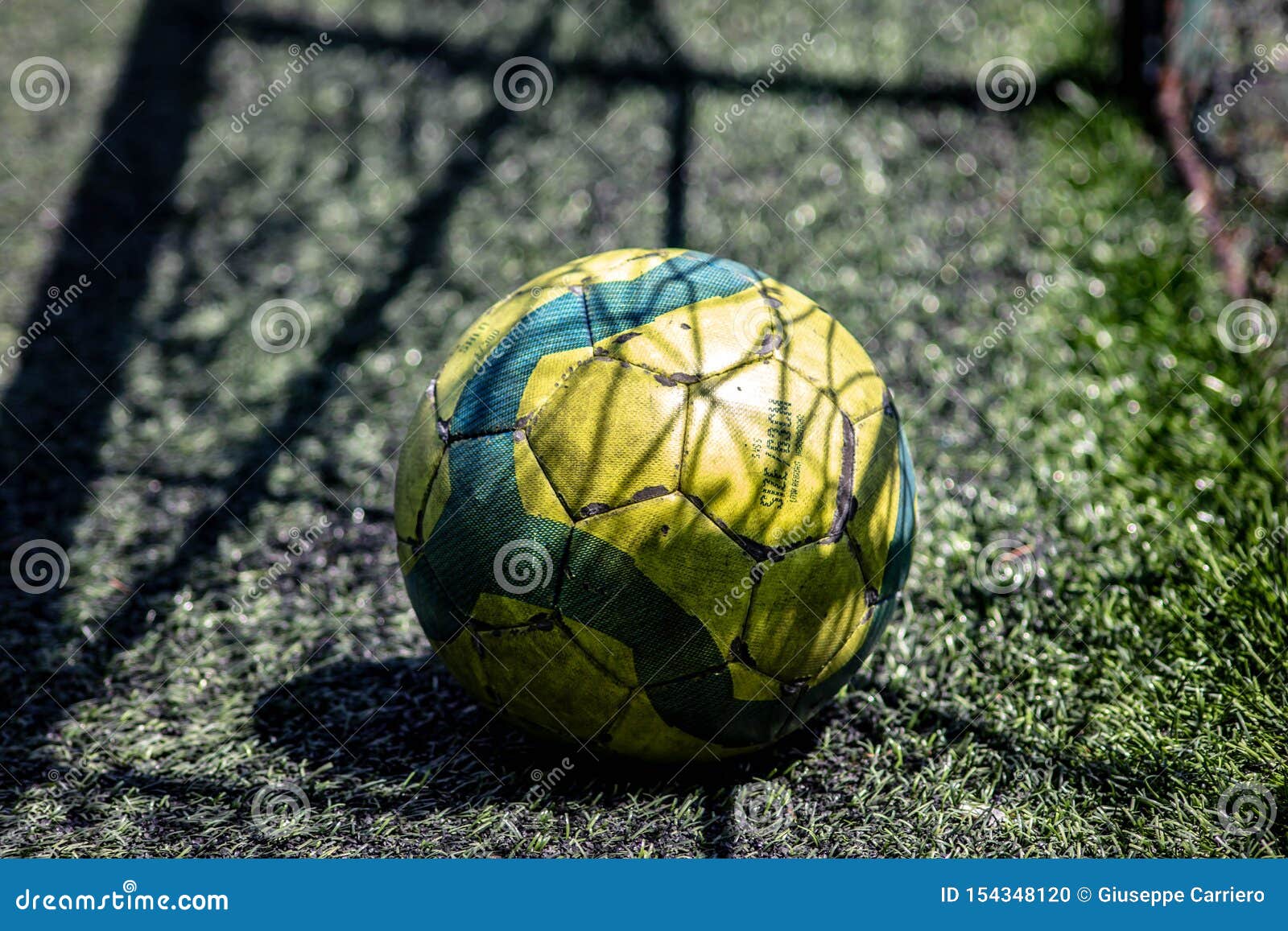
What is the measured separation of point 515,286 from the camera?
5258 mm

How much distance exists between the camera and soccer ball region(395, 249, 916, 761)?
8.95 feet

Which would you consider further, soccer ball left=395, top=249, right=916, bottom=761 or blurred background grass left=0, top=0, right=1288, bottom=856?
blurred background grass left=0, top=0, right=1288, bottom=856

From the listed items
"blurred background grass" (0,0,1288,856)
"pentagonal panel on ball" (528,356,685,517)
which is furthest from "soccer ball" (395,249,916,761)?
"blurred background grass" (0,0,1288,856)

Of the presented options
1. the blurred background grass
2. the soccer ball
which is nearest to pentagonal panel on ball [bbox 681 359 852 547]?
the soccer ball

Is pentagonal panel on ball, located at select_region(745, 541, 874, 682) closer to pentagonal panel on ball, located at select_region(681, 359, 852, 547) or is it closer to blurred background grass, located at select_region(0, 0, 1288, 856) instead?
pentagonal panel on ball, located at select_region(681, 359, 852, 547)

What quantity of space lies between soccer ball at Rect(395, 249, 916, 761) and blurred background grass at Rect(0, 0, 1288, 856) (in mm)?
451

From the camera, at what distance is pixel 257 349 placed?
5062 mm

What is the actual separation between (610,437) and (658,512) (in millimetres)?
222

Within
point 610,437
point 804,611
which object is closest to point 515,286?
point 610,437

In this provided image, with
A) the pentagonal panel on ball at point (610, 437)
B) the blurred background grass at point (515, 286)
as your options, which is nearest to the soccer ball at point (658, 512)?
the pentagonal panel on ball at point (610, 437)

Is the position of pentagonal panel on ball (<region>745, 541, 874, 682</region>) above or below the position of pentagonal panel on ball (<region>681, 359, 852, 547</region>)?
below

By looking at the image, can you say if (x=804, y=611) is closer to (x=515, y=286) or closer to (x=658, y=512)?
(x=658, y=512)

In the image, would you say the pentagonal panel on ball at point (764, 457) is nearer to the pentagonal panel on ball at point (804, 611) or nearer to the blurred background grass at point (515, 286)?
the pentagonal panel on ball at point (804, 611)

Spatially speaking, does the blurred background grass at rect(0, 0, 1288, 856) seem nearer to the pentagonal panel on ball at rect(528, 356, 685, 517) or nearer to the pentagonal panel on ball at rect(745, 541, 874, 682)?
the pentagonal panel on ball at rect(745, 541, 874, 682)
